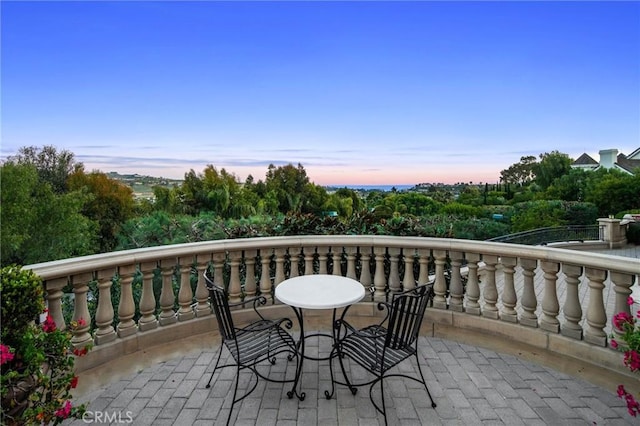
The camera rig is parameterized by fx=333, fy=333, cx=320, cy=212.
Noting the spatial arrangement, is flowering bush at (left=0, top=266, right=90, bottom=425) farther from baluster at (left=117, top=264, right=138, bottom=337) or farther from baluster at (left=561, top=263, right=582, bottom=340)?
baluster at (left=561, top=263, right=582, bottom=340)

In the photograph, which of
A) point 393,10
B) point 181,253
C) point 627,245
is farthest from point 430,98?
point 627,245

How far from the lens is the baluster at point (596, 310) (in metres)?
3.04

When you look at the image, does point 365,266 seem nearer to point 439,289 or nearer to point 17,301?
point 439,289

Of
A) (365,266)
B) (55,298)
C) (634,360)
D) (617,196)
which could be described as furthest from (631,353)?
(617,196)

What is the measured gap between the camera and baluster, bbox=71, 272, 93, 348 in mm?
3062

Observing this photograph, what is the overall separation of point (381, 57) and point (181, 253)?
7.31 metres

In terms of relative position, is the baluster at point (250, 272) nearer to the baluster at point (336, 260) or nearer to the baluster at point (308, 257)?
the baluster at point (308, 257)

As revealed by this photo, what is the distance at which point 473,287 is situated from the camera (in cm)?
386

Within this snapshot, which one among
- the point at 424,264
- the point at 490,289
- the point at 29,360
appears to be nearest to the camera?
the point at 29,360

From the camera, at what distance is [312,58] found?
9.30 meters

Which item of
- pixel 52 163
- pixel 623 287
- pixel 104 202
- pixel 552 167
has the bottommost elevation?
pixel 623 287

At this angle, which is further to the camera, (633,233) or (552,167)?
(552,167)

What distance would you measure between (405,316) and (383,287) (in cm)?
166

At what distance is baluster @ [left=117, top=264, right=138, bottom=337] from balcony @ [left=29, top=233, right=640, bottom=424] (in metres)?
0.01
